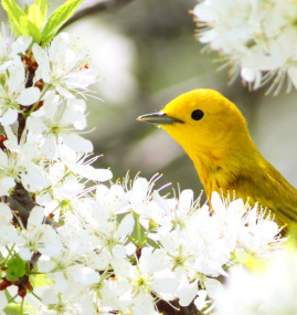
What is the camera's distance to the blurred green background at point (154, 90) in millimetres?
8594

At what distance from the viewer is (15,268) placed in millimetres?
2916

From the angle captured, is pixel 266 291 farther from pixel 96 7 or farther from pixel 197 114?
pixel 197 114

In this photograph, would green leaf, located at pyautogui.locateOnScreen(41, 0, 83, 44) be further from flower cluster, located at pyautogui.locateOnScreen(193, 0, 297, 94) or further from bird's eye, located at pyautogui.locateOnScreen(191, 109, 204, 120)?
bird's eye, located at pyautogui.locateOnScreen(191, 109, 204, 120)

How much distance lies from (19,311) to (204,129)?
3.92 meters

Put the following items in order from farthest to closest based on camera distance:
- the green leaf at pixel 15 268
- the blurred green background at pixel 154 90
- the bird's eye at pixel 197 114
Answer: the blurred green background at pixel 154 90 → the bird's eye at pixel 197 114 → the green leaf at pixel 15 268

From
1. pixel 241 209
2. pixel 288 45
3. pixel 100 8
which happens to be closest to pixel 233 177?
pixel 100 8

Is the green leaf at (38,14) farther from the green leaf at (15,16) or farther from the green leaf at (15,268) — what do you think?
the green leaf at (15,268)

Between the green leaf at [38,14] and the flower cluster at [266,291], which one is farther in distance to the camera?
the green leaf at [38,14]

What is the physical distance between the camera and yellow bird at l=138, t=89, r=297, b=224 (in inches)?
253

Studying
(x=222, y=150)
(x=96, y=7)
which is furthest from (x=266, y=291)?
(x=222, y=150)

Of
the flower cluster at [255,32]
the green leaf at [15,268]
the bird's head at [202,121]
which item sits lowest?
the green leaf at [15,268]

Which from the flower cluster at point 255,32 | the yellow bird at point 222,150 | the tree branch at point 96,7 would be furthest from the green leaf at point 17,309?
the yellow bird at point 222,150

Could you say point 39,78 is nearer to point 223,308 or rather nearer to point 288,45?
point 288,45

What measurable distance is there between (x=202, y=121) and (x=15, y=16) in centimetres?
361
